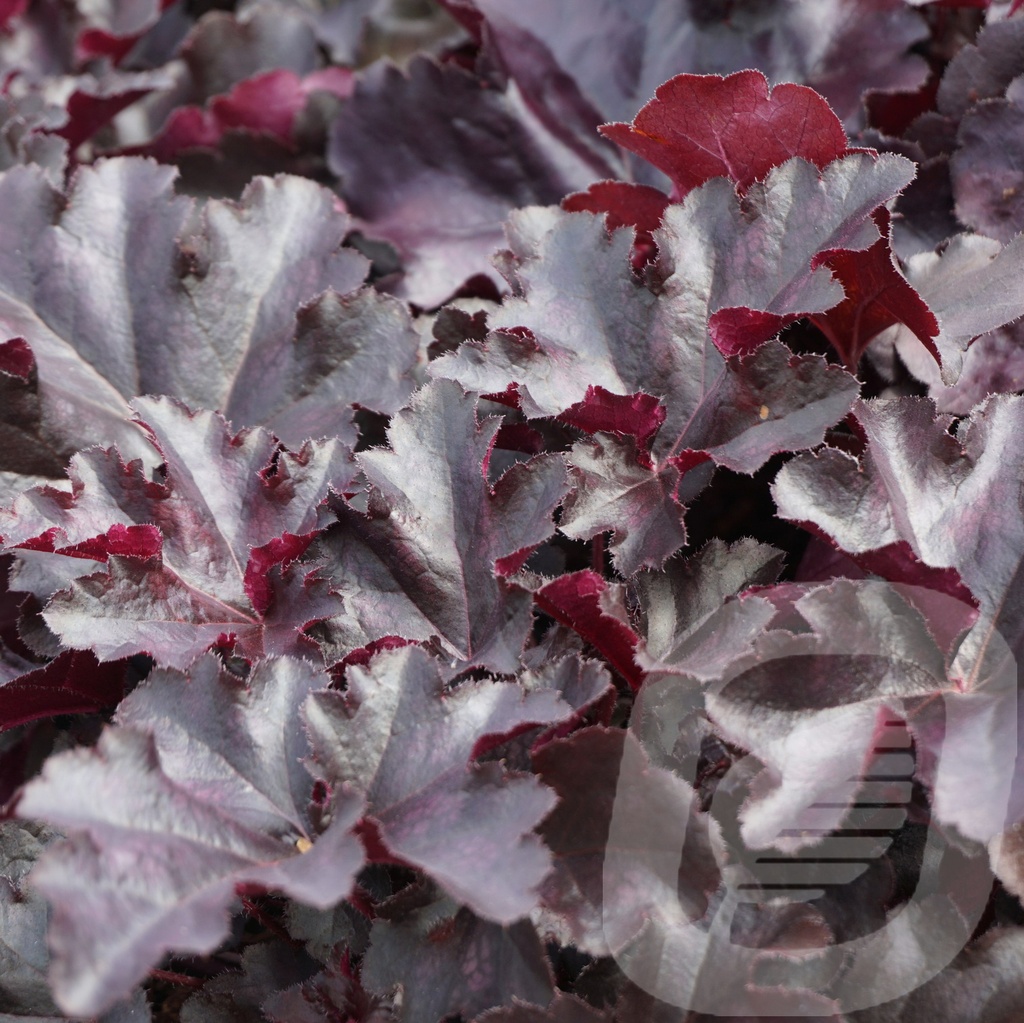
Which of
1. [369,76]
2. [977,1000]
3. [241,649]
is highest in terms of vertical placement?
[369,76]

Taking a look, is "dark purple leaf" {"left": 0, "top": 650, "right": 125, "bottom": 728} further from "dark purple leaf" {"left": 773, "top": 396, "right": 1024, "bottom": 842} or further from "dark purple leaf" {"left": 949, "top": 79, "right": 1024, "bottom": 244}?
"dark purple leaf" {"left": 949, "top": 79, "right": 1024, "bottom": 244}

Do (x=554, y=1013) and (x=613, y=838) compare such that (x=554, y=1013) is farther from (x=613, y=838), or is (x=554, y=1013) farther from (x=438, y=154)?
(x=438, y=154)

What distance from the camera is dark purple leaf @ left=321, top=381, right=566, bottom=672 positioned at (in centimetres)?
85

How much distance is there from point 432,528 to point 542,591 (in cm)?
14

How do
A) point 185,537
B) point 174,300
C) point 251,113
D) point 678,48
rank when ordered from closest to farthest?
point 185,537, point 174,300, point 678,48, point 251,113

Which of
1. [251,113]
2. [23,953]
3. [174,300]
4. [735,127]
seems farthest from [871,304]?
[251,113]

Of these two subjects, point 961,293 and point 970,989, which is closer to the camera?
point 970,989

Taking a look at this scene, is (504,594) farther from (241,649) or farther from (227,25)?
(227,25)

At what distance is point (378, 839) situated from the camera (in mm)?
688

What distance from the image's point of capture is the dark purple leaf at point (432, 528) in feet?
Answer: 2.77

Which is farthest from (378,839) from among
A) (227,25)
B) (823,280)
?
(227,25)

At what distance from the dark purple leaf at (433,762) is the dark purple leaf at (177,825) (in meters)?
0.03

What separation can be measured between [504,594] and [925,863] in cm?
35

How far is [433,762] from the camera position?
0.73 meters
